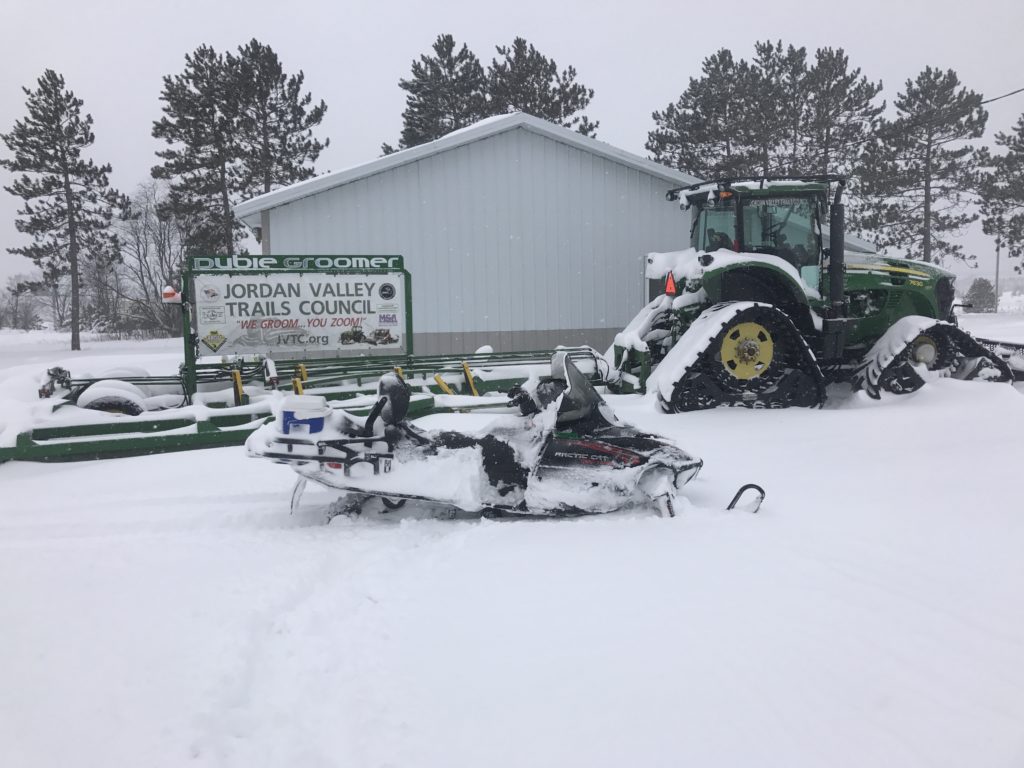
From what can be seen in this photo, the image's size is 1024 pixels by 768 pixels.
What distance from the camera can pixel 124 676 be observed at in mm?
2352

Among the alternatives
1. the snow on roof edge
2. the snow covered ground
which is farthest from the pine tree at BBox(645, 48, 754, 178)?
the snow covered ground

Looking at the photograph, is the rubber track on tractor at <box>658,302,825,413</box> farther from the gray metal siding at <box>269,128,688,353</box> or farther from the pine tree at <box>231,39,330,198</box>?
the pine tree at <box>231,39,330,198</box>

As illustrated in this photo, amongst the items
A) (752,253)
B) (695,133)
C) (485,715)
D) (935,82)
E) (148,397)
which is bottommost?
(485,715)

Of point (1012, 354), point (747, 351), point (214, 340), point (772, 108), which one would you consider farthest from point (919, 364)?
point (772, 108)

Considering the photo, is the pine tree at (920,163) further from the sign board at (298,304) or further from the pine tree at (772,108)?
the sign board at (298,304)

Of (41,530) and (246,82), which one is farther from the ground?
(246,82)

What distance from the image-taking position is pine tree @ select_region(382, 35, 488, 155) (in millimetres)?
29000

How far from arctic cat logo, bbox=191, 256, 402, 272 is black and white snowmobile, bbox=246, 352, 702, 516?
5896mm

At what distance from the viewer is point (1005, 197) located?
28.5 meters

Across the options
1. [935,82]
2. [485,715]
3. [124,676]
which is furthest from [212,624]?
[935,82]

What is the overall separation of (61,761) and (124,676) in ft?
1.40

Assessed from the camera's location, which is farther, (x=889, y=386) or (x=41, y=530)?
(x=889, y=386)

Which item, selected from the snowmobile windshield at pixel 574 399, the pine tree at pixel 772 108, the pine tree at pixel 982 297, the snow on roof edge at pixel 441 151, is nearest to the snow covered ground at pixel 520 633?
the snowmobile windshield at pixel 574 399

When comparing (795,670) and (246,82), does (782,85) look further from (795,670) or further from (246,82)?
(795,670)
